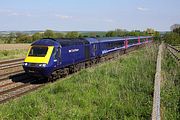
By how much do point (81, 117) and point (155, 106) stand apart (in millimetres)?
1969

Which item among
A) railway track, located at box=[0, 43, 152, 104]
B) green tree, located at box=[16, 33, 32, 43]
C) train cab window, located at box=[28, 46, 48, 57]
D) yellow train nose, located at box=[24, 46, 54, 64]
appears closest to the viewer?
railway track, located at box=[0, 43, 152, 104]

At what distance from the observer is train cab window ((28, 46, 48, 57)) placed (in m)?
17.7

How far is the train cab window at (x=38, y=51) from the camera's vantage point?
17.7m

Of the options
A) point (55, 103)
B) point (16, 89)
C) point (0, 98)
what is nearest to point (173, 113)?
point (55, 103)

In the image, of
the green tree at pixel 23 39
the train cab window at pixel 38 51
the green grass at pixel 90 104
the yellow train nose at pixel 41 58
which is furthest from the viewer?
the green tree at pixel 23 39

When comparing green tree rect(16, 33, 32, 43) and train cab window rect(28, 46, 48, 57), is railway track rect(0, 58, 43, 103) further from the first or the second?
green tree rect(16, 33, 32, 43)

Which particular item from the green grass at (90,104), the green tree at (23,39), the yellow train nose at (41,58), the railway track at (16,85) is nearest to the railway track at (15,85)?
the railway track at (16,85)

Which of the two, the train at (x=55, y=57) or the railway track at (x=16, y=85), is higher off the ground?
the train at (x=55, y=57)

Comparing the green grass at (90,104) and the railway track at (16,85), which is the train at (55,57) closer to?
the railway track at (16,85)

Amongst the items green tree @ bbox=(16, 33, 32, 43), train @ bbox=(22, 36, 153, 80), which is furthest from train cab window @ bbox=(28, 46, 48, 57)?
green tree @ bbox=(16, 33, 32, 43)

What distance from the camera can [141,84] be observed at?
12242mm

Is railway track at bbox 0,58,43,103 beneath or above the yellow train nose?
beneath

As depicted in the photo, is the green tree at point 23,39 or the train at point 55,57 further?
the green tree at point 23,39

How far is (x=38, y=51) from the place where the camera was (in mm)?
18000
